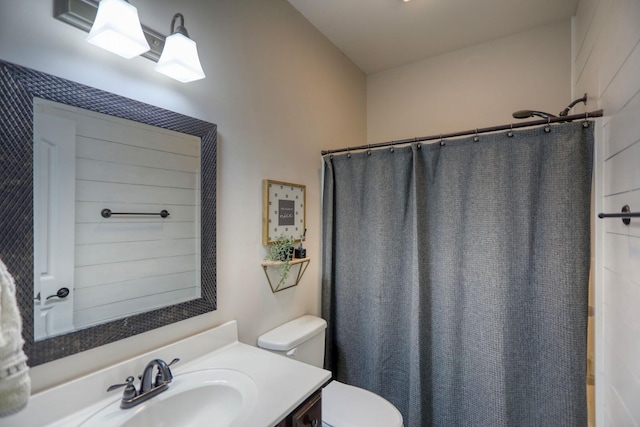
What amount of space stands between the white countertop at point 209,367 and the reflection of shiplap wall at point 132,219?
0.60 feet

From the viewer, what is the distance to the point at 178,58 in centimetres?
105

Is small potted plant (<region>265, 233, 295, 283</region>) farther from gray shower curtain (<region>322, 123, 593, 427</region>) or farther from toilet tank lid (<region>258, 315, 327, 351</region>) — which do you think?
gray shower curtain (<region>322, 123, 593, 427</region>)

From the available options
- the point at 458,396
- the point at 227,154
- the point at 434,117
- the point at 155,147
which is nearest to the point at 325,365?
the point at 458,396

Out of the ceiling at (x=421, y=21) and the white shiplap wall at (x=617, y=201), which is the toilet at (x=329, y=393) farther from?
the ceiling at (x=421, y=21)

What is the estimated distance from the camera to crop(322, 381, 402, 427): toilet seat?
1357 millimetres

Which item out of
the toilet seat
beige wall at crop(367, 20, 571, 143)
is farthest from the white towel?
beige wall at crop(367, 20, 571, 143)

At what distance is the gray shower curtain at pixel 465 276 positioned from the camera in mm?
1355

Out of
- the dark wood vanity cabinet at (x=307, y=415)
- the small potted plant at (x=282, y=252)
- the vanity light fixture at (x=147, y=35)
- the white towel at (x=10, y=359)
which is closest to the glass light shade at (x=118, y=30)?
the vanity light fixture at (x=147, y=35)

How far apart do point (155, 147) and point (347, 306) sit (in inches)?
58.0

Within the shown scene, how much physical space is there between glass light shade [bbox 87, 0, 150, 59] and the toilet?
136 centimetres

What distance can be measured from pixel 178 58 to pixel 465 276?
1678mm

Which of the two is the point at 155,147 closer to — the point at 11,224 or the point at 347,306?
the point at 11,224

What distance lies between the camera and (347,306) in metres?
1.97

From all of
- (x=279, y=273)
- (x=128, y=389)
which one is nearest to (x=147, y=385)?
(x=128, y=389)
